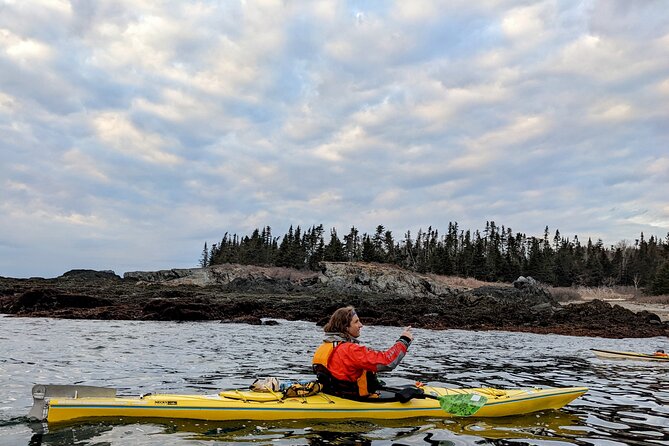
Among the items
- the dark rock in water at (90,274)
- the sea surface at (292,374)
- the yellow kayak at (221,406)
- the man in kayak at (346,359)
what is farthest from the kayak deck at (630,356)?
the dark rock in water at (90,274)

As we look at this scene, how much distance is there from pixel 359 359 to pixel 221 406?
2014 millimetres

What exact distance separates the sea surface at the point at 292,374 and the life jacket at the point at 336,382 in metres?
0.53

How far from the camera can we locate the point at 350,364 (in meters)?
7.43

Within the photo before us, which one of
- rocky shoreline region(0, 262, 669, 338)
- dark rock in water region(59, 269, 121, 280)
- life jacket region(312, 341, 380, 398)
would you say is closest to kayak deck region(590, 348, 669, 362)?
rocky shoreline region(0, 262, 669, 338)

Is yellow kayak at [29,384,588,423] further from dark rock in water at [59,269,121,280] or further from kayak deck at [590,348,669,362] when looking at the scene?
dark rock in water at [59,269,121,280]

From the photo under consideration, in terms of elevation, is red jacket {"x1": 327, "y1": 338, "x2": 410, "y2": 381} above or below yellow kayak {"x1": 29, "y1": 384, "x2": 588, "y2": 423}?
above

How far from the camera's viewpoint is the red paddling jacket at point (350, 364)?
730 cm

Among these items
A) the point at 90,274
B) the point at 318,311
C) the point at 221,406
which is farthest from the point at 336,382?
the point at 90,274

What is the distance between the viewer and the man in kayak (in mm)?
7355

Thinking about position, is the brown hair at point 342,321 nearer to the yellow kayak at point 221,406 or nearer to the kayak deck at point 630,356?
the yellow kayak at point 221,406

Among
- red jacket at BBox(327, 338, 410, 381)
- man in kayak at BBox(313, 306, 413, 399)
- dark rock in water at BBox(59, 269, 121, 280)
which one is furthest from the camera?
dark rock in water at BBox(59, 269, 121, 280)

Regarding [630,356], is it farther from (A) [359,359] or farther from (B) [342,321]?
(B) [342,321]

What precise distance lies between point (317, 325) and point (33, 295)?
50.6 feet

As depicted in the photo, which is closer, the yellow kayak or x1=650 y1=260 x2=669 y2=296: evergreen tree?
the yellow kayak
